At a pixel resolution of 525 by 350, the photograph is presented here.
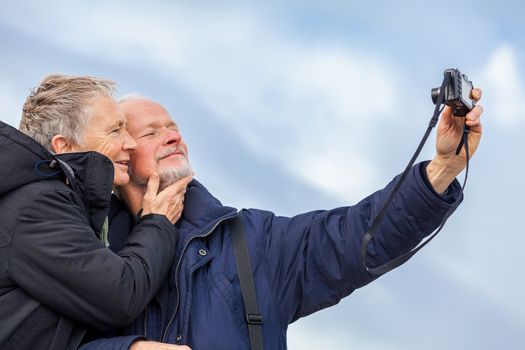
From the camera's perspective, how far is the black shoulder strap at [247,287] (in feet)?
15.5

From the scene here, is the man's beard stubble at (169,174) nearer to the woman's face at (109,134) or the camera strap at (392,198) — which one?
the woman's face at (109,134)

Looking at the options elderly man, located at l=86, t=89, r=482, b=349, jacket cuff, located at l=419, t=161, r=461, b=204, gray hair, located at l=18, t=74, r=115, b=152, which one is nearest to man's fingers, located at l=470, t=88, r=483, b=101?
elderly man, located at l=86, t=89, r=482, b=349

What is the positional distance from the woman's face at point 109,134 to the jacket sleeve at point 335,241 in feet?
3.14

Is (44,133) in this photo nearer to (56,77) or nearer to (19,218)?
(56,77)

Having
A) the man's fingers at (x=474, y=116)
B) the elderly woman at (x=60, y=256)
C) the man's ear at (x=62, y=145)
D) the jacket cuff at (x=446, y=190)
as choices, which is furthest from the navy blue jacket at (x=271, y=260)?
the man's ear at (x=62, y=145)

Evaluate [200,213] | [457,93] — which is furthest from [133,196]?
[457,93]

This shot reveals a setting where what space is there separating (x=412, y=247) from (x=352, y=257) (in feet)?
1.30

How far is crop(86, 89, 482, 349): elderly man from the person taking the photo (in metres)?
4.64

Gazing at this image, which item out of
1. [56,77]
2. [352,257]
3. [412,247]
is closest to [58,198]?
[56,77]

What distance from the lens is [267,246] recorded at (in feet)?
17.0

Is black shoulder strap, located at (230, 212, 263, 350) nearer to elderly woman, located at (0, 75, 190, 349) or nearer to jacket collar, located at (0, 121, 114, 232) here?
elderly woman, located at (0, 75, 190, 349)

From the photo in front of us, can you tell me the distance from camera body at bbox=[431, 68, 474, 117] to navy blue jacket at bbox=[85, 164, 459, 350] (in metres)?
0.48

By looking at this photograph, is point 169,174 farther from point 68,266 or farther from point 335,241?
point 68,266

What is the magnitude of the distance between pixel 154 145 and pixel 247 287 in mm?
1360
